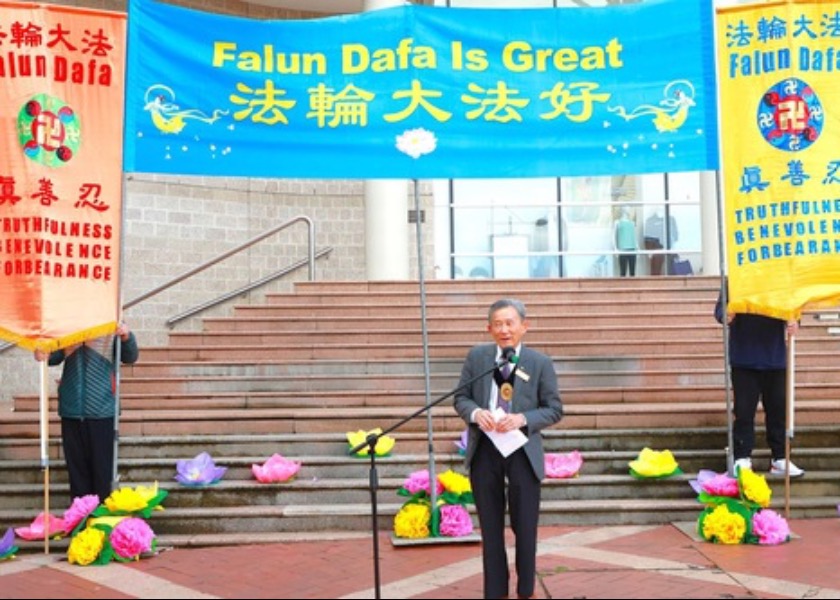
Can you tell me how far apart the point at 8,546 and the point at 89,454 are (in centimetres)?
83

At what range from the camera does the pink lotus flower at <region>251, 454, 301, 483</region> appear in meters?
7.57

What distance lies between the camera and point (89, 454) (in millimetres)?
7098

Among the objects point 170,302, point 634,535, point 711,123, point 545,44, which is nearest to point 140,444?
point 634,535

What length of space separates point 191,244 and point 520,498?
431 inches

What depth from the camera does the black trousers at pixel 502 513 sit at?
5.17 m

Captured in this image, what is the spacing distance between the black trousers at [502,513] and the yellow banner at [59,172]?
122 inches

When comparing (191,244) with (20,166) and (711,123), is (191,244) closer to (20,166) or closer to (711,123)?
(20,166)

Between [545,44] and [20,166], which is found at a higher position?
[545,44]

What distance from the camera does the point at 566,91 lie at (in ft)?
23.1

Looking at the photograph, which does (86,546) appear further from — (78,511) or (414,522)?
(414,522)

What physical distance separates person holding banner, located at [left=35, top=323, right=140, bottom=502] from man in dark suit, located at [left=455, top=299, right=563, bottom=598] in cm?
314

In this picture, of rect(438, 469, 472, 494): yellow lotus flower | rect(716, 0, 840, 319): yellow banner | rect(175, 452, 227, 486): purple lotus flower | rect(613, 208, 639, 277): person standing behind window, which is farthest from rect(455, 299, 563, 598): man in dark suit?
rect(613, 208, 639, 277): person standing behind window

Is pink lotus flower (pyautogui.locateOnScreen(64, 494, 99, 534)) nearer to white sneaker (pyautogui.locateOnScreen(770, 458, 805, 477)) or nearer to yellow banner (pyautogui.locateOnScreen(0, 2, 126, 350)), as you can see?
yellow banner (pyautogui.locateOnScreen(0, 2, 126, 350))

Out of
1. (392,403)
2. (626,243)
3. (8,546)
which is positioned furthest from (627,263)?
(8,546)
